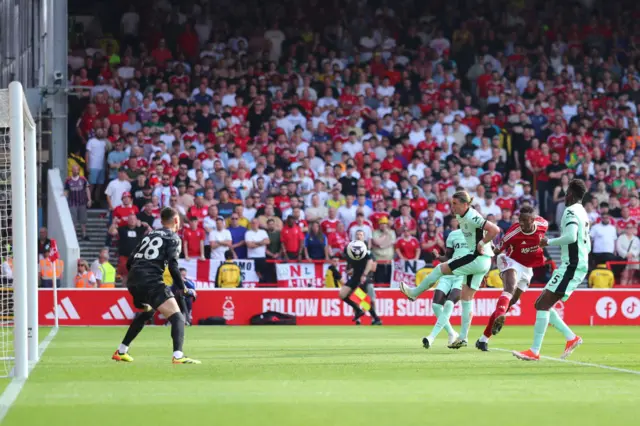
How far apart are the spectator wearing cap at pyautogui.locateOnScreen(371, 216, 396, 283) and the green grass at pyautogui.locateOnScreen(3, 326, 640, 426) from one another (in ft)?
32.5

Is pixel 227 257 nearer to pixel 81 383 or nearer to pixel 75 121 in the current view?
pixel 75 121

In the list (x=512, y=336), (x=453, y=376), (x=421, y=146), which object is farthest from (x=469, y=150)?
(x=453, y=376)

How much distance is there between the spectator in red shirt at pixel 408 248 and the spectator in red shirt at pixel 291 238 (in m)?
2.31

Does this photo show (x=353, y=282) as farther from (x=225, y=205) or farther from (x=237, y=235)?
(x=225, y=205)

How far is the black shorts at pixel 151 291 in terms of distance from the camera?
13383 mm

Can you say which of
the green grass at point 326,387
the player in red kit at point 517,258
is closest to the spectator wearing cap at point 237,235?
the green grass at point 326,387

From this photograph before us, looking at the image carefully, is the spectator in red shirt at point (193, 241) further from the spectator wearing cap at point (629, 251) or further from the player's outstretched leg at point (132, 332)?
the player's outstretched leg at point (132, 332)

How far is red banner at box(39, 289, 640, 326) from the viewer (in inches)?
985

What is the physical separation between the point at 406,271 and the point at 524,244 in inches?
455

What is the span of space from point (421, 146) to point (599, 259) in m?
5.43

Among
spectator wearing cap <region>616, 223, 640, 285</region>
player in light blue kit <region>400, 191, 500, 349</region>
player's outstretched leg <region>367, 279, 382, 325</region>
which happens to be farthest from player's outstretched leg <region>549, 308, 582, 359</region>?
spectator wearing cap <region>616, 223, 640, 285</region>

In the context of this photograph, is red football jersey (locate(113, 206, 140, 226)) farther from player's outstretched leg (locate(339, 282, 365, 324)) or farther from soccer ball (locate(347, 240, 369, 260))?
soccer ball (locate(347, 240, 369, 260))

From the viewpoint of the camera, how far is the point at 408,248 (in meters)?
27.5

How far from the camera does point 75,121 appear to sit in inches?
1228
